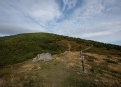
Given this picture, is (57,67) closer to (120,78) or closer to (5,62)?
(120,78)

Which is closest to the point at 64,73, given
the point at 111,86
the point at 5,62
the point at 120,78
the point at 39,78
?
the point at 39,78

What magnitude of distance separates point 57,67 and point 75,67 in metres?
4.17

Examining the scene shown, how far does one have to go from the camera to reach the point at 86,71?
26.9 m

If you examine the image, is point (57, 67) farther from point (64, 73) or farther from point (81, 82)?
point (81, 82)

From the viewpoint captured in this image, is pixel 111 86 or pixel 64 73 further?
pixel 64 73

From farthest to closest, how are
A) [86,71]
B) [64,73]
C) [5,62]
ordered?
[5,62] < [86,71] < [64,73]

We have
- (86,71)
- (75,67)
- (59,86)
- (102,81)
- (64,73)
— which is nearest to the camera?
(59,86)

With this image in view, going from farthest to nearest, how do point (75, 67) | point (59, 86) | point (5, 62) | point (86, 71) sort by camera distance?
point (5, 62), point (75, 67), point (86, 71), point (59, 86)

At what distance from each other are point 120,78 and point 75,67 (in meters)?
9.50

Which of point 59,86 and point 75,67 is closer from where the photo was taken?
point 59,86

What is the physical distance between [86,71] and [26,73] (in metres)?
12.5

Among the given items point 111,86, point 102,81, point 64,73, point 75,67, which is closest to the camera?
point 111,86

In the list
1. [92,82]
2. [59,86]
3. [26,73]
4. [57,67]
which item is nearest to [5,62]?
[26,73]

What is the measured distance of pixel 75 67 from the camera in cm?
2898
